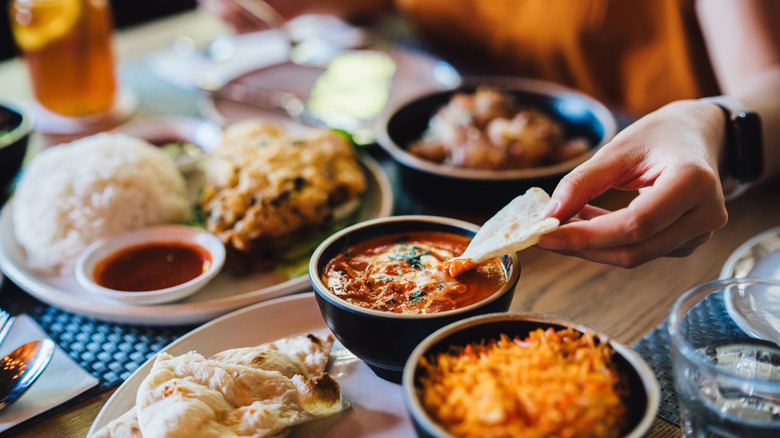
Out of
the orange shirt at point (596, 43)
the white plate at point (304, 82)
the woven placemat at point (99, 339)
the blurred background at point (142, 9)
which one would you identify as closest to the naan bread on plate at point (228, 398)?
the woven placemat at point (99, 339)

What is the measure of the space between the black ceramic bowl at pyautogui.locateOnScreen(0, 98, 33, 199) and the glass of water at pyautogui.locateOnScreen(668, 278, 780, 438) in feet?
6.96

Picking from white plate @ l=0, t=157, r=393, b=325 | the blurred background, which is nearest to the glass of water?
white plate @ l=0, t=157, r=393, b=325

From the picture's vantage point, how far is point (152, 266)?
182 centimetres

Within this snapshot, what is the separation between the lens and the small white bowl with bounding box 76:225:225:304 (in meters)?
1.61

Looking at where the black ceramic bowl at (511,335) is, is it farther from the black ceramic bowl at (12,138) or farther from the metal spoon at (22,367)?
the black ceramic bowl at (12,138)

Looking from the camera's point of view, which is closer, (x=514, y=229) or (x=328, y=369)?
(x=514, y=229)

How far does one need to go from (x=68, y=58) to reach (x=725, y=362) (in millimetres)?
2670

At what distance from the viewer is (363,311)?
1.14 meters

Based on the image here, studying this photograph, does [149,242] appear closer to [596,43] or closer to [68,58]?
[68,58]

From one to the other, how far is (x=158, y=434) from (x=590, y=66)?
2734 mm

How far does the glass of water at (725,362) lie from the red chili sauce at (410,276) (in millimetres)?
359

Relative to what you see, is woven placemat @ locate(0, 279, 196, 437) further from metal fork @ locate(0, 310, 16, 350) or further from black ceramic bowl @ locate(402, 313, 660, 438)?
black ceramic bowl @ locate(402, 313, 660, 438)

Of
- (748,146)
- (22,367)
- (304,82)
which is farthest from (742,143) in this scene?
(304,82)

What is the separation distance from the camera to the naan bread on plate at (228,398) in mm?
1039
